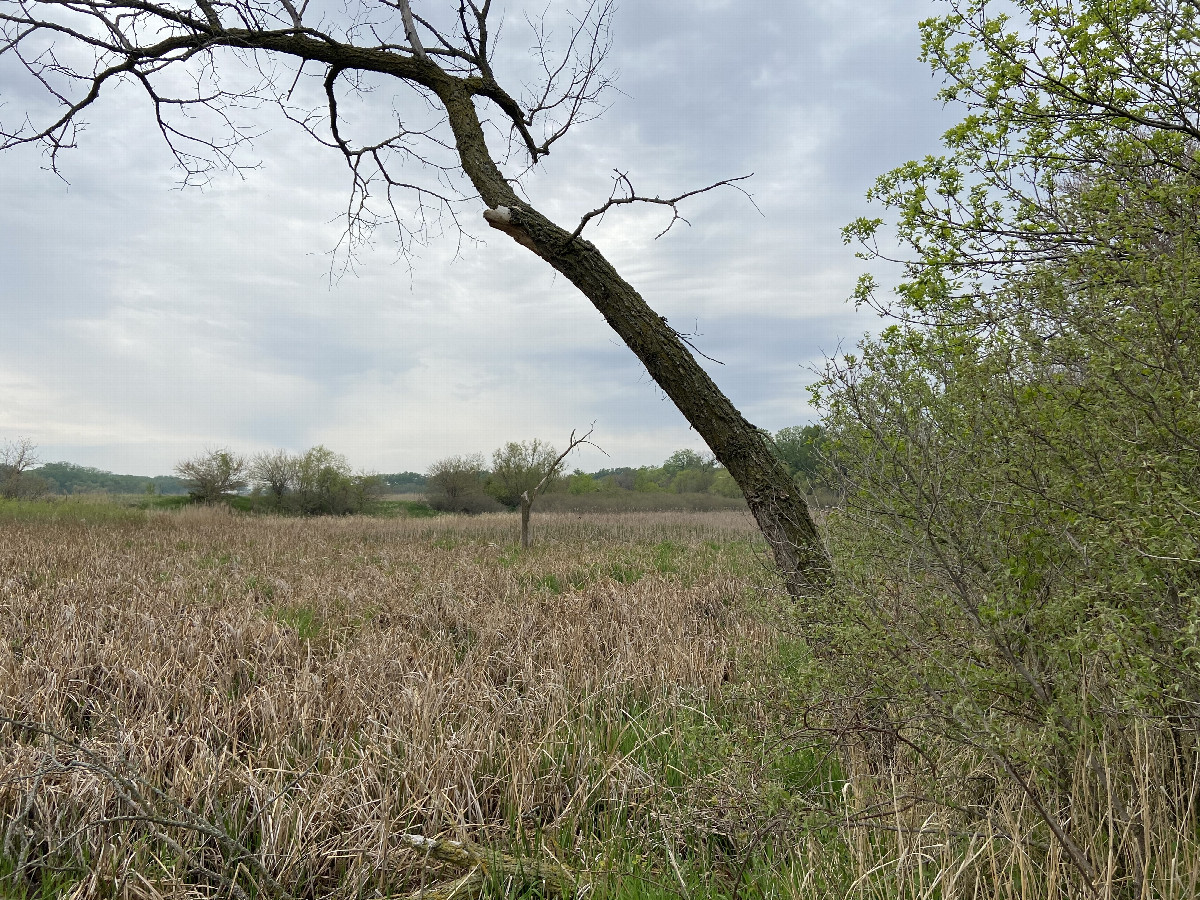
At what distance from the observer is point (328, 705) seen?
3979mm

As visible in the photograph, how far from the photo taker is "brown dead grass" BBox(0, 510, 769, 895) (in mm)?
2703

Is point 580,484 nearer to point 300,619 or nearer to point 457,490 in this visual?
point 457,490

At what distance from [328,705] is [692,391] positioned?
121 inches

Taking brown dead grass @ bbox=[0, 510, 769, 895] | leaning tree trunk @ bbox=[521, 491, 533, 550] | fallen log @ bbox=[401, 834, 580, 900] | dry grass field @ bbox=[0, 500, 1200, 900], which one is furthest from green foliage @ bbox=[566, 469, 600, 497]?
fallen log @ bbox=[401, 834, 580, 900]

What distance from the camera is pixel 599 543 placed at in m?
16.1

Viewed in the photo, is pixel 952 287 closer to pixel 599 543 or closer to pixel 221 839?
pixel 221 839

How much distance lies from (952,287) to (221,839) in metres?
7.51

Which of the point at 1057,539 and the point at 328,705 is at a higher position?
the point at 1057,539

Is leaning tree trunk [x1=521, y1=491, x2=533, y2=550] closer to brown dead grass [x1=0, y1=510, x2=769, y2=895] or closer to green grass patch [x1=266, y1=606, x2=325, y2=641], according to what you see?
brown dead grass [x1=0, y1=510, x2=769, y2=895]

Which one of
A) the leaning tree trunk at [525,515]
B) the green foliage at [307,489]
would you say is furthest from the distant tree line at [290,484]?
the leaning tree trunk at [525,515]

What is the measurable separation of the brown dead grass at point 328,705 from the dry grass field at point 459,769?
21 mm

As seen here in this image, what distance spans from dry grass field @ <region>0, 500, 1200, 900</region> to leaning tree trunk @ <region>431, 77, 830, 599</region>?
592 mm

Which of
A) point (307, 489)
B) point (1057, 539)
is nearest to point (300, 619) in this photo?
point (1057, 539)

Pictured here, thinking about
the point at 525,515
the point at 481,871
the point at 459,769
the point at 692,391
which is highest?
the point at 692,391
